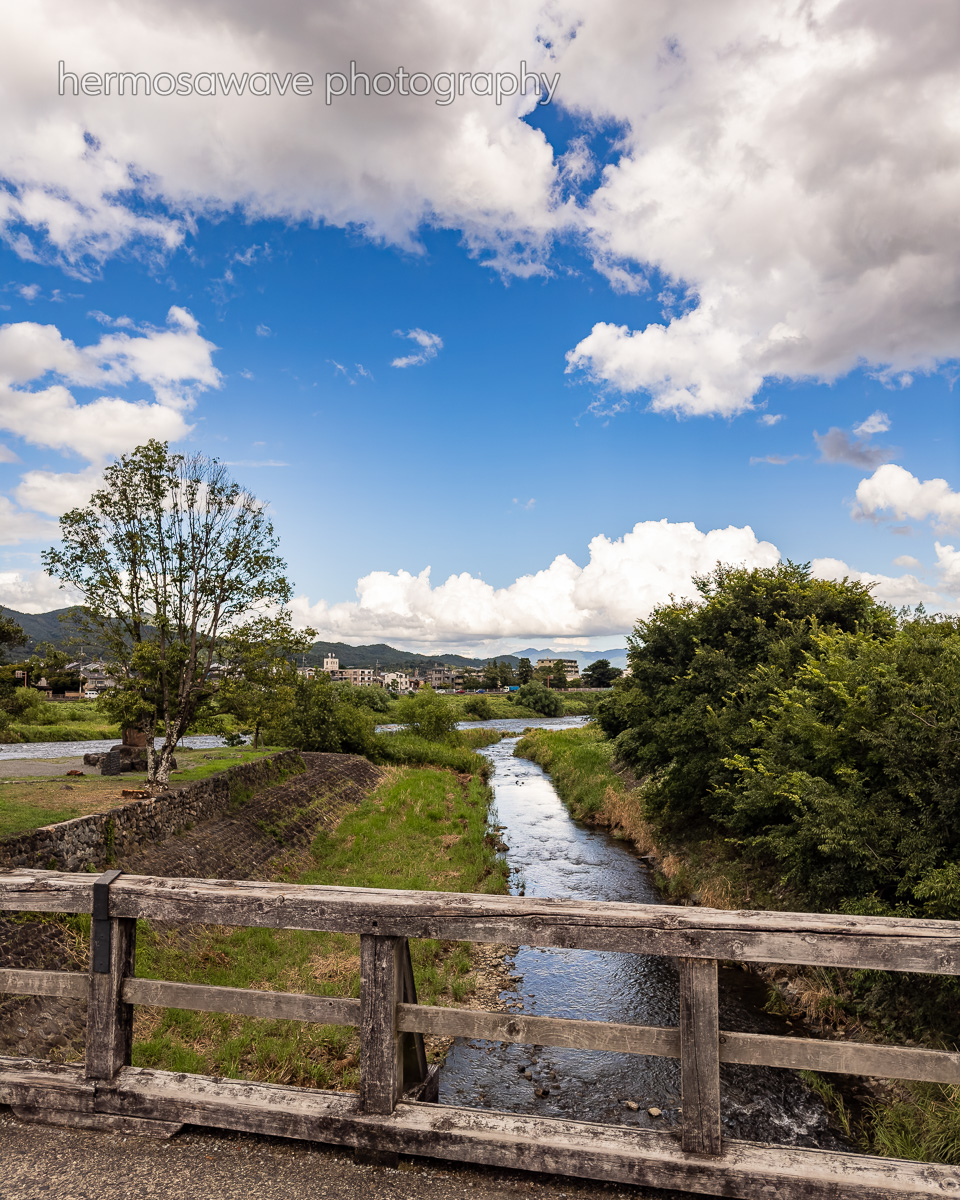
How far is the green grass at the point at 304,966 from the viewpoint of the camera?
846 cm

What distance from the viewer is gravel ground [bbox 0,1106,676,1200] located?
139 inches

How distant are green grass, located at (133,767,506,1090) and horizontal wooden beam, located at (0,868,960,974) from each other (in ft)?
16.5

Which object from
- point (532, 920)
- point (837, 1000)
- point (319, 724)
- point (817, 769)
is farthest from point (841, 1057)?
point (319, 724)

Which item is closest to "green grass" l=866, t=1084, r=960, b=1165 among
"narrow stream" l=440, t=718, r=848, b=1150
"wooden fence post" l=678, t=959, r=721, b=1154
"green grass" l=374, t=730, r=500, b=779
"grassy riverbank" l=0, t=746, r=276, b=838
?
"narrow stream" l=440, t=718, r=848, b=1150

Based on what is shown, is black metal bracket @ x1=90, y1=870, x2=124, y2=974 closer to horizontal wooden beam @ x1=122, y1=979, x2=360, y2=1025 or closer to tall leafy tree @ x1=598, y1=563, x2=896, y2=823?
horizontal wooden beam @ x1=122, y1=979, x2=360, y2=1025

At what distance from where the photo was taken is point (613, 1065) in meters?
9.89

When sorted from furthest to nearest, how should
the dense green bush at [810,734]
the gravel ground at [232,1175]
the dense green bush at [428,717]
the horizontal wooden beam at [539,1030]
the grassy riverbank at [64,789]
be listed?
1. the dense green bush at [428,717]
2. the grassy riverbank at [64,789]
3. the dense green bush at [810,734]
4. the horizontal wooden beam at [539,1030]
5. the gravel ground at [232,1175]

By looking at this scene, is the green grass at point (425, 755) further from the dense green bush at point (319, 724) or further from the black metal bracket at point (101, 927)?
the black metal bracket at point (101, 927)

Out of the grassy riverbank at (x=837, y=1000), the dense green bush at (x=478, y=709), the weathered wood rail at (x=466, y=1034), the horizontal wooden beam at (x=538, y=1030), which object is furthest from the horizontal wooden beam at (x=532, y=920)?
the dense green bush at (x=478, y=709)

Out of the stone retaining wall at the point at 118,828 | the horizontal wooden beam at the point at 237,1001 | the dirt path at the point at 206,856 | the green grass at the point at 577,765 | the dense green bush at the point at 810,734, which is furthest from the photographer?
the green grass at the point at 577,765

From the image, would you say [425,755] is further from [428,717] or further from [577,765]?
[577,765]

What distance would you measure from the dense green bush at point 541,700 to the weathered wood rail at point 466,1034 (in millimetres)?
104552

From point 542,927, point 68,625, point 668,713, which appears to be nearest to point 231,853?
point 68,625

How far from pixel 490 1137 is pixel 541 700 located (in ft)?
347
